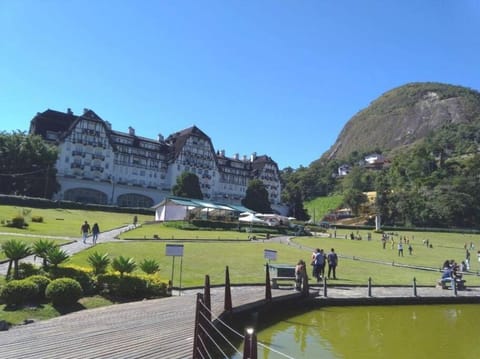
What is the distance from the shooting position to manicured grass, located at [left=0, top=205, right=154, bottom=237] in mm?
42309

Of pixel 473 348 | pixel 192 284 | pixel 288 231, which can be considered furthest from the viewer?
pixel 288 231

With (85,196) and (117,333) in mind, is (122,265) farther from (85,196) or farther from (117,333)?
(85,196)

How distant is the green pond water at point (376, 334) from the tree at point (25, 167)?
70.9 m

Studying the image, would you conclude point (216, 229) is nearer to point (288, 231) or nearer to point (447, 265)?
point (288, 231)

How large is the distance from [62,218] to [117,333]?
5071cm

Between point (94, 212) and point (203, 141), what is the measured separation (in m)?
48.2

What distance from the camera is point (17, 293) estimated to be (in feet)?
44.1

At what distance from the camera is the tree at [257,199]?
10581 cm

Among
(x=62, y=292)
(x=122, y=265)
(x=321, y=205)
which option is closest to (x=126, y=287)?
(x=122, y=265)

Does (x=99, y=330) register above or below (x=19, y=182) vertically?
below

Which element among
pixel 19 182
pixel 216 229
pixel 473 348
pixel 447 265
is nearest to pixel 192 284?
pixel 473 348

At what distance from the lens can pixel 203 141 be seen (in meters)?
115

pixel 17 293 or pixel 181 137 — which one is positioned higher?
pixel 181 137

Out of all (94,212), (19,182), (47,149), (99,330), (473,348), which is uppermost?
(47,149)
